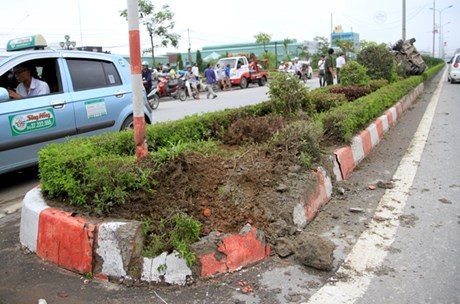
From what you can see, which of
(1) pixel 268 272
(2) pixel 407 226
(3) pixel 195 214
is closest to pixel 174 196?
(3) pixel 195 214

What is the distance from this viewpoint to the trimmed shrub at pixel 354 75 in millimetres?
10148

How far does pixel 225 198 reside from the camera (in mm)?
3301

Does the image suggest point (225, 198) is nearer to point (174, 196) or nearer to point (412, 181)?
point (174, 196)

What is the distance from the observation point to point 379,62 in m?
12.8

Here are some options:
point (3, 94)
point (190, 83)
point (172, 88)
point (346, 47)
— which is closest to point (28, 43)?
point (3, 94)

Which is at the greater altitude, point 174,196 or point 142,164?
point 142,164

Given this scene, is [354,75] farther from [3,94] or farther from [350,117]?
[3,94]

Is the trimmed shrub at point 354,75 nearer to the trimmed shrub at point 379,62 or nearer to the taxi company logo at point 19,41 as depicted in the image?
the trimmed shrub at point 379,62

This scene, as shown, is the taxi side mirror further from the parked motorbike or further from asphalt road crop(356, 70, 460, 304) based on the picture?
the parked motorbike

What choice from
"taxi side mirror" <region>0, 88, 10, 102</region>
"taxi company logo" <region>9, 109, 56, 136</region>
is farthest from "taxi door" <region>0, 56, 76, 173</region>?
"taxi side mirror" <region>0, 88, 10, 102</region>

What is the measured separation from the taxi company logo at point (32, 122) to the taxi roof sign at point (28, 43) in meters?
1.10

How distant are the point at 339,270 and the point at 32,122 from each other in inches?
158

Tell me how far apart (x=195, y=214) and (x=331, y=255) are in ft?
3.23

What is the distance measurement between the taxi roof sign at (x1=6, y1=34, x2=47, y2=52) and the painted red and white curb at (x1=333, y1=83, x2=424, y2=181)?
4.16 m
